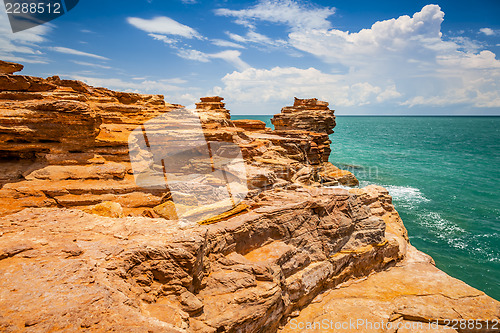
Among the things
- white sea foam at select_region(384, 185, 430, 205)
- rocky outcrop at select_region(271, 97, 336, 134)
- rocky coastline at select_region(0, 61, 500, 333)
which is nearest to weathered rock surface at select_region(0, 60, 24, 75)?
rocky coastline at select_region(0, 61, 500, 333)

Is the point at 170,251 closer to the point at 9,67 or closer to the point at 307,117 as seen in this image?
the point at 9,67

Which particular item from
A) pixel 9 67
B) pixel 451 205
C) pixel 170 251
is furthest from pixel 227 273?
pixel 451 205

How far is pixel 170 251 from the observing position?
688 cm

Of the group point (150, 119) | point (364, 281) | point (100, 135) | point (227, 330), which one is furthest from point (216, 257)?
point (150, 119)

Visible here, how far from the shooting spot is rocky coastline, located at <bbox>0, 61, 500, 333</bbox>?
17.7 feet

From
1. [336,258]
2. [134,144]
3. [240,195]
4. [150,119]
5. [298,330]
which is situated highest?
[150,119]

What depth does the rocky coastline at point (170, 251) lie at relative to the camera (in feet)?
17.7

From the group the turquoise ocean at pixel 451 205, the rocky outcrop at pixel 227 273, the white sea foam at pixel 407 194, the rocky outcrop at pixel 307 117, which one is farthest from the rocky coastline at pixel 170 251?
the rocky outcrop at pixel 307 117

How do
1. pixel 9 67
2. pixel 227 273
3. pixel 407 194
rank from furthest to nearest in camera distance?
pixel 407 194 → pixel 9 67 → pixel 227 273

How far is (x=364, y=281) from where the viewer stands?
12766mm

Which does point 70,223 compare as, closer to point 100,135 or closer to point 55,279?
point 55,279

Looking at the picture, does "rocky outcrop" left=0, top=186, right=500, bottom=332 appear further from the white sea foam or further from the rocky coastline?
the white sea foam

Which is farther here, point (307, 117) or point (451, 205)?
point (307, 117)

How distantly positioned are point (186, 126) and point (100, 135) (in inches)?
192
